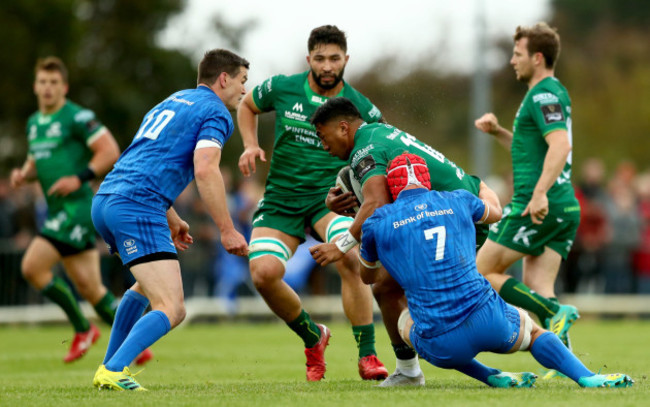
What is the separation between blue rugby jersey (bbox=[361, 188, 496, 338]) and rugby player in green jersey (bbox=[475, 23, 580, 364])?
2000 millimetres

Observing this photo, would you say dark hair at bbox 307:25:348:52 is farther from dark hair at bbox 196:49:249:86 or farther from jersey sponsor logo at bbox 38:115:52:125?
jersey sponsor logo at bbox 38:115:52:125

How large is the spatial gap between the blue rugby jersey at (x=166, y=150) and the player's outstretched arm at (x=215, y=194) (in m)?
0.19

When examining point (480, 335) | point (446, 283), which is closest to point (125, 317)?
point (446, 283)

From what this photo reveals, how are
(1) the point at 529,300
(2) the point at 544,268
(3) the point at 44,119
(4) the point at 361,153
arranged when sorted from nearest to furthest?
(4) the point at 361,153 → (1) the point at 529,300 → (2) the point at 544,268 → (3) the point at 44,119

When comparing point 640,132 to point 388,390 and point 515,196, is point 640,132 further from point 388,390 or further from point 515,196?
point 388,390

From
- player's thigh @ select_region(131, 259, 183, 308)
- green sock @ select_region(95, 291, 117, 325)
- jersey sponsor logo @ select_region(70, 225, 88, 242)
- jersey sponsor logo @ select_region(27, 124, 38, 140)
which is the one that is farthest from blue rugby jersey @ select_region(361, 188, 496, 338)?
jersey sponsor logo @ select_region(27, 124, 38, 140)

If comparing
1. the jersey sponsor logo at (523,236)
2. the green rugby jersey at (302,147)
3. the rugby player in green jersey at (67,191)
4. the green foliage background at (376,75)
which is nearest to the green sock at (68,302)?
the rugby player in green jersey at (67,191)

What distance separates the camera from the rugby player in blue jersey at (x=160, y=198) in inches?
258

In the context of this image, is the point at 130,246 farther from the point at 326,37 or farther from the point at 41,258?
the point at 41,258

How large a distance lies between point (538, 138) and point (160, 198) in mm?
3172

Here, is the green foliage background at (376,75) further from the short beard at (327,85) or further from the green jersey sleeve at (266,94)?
the green jersey sleeve at (266,94)

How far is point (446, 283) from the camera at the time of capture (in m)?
5.95

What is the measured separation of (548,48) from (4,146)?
19021 millimetres

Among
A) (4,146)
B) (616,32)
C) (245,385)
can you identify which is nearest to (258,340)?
(245,385)
